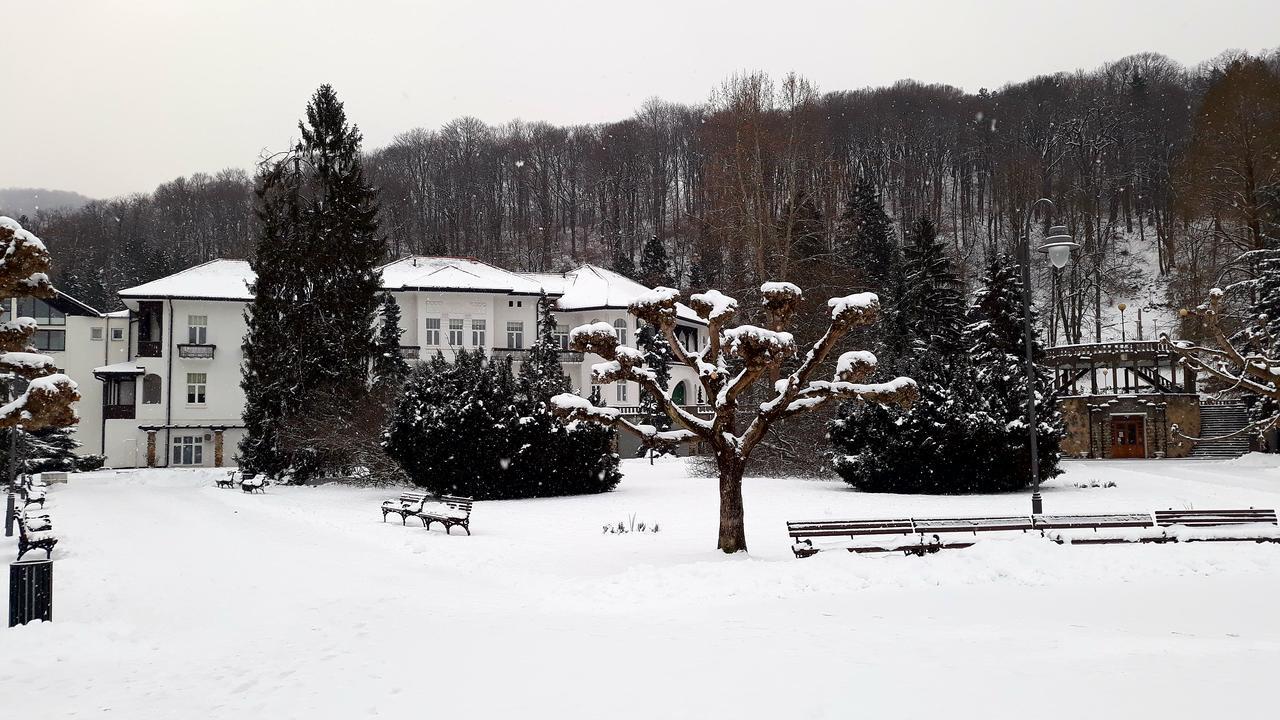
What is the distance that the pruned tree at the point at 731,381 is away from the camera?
14.4 meters

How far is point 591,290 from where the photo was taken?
55375 millimetres

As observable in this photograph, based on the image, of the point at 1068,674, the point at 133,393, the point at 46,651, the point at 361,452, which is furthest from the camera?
the point at 133,393

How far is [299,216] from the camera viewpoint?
35.8m

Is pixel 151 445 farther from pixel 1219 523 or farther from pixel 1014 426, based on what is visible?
pixel 1219 523

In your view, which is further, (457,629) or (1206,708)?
(457,629)

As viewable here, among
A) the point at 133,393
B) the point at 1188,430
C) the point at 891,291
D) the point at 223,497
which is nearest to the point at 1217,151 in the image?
the point at 1188,430

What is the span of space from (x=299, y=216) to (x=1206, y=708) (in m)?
A: 35.2

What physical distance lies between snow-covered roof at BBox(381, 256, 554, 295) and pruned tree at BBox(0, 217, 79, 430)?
31714 millimetres

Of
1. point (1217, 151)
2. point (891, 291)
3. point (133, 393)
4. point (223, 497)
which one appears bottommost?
point (223, 497)

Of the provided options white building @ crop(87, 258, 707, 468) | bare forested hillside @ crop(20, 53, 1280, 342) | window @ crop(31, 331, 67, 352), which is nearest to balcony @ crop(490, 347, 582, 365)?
white building @ crop(87, 258, 707, 468)

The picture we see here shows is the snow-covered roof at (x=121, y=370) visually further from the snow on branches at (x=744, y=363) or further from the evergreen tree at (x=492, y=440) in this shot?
the snow on branches at (x=744, y=363)

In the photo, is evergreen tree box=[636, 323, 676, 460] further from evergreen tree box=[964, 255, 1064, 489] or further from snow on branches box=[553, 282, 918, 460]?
snow on branches box=[553, 282, 918, 460]

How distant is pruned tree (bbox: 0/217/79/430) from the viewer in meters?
15.6

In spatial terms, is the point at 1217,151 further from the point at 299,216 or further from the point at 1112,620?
the point at 299,216
